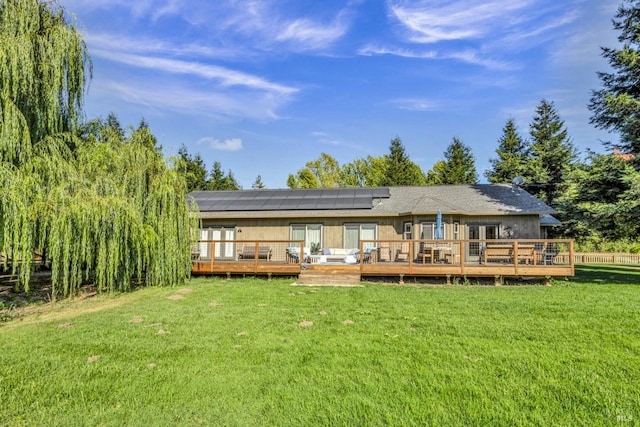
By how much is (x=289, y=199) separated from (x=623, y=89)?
13266mm

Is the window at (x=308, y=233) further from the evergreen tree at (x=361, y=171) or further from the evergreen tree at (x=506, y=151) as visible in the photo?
the evergreen tree at (x=361, y=171)

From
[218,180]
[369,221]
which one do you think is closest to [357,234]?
[369,221]

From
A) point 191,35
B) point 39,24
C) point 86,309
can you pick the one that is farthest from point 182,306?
point 191,35

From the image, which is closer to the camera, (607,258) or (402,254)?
(402,254)

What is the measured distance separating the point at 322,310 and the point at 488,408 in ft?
13.3

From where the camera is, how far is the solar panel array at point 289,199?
52.1ft

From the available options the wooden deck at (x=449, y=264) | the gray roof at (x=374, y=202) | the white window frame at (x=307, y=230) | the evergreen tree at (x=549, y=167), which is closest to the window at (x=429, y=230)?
the gray roof at (x=374, y=202)

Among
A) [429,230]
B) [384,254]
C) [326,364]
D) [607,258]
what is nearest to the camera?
[326,364]

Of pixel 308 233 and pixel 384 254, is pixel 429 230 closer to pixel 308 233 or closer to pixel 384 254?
pixel 384 254

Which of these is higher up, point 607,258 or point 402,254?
point 402,254

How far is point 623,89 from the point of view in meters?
11.4

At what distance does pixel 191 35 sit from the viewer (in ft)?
41.3

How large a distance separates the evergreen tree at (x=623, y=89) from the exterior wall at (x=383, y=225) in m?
4.19

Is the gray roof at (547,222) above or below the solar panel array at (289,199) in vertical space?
below
